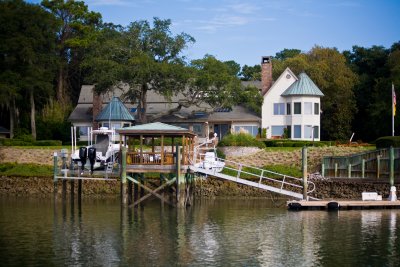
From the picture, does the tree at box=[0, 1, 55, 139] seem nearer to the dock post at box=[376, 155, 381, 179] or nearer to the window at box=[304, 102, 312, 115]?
the window at box=[304, 102, 312, 115]

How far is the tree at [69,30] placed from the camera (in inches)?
3297

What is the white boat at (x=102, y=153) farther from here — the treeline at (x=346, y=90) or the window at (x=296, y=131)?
the treeline at (x=346, y=90)

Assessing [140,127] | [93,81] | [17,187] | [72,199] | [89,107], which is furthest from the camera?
[89,107]

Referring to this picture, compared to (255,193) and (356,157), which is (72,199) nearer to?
(255,193)

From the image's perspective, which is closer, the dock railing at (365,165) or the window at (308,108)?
the dock railing at (365,165)

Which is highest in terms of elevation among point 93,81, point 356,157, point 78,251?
point 93,81

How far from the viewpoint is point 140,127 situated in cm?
4188

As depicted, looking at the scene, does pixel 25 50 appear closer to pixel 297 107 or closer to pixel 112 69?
pixel 112 69

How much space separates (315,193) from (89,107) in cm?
3520

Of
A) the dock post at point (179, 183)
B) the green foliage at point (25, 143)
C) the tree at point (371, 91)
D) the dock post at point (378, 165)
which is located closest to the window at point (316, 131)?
the tree at point (371, 91)

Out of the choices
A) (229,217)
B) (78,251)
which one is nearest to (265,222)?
(229,217)

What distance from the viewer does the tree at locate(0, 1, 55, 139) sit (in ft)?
232

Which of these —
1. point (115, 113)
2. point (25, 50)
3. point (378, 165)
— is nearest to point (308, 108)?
point (115, 113)

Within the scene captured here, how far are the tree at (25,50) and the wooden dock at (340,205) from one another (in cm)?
3574
